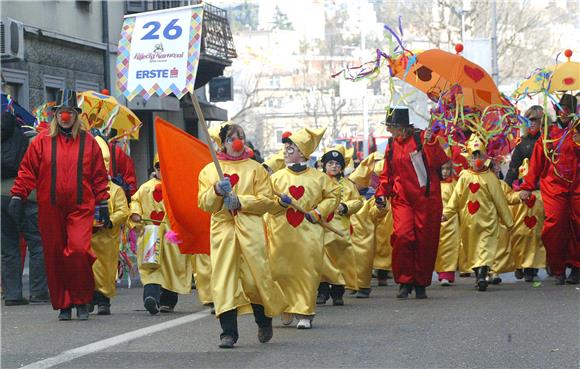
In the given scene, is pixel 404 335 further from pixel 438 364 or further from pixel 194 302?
pixel 194 302

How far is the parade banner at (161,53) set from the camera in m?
10.4

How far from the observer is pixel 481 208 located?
599 inches

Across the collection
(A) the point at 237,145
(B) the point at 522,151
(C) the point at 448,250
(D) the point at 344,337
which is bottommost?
(D) the point at 344,337

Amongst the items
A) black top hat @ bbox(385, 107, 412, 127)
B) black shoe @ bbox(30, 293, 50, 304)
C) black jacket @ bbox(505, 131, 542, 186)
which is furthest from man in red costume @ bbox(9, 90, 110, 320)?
black jacket @ bbox(505, 131, 542, 186)

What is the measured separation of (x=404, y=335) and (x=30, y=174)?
3.49 m

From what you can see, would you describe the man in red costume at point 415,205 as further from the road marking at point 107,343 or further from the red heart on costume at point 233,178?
the red heart on costume at point 233,178

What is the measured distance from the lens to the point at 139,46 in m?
10.8

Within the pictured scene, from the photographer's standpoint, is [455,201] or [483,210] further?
[455,201]

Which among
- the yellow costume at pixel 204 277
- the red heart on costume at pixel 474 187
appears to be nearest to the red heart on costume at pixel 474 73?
the red heart on costume at pixel 474 187

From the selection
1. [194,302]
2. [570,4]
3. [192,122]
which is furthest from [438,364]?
[570,4]

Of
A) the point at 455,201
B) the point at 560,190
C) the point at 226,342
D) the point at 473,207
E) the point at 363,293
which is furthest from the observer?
the point at 455,201

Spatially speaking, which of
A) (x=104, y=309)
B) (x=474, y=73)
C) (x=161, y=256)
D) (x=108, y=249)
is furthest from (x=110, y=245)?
(x=474, y=73)

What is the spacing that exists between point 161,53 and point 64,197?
1.89 metres

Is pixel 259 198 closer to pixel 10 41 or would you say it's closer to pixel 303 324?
pixel 303 324
